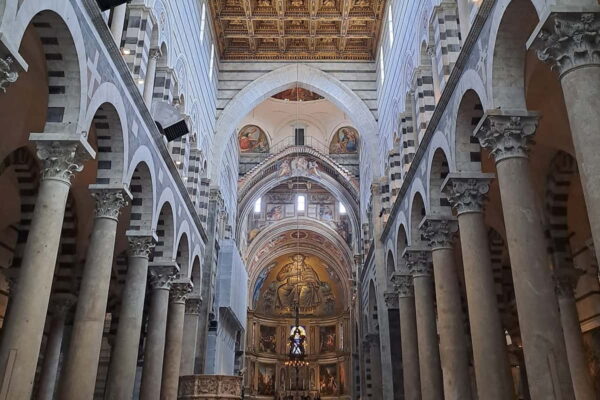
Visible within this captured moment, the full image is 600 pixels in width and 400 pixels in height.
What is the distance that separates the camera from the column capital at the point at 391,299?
18453 millimetres

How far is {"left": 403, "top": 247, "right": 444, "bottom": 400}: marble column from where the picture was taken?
42.3 feet

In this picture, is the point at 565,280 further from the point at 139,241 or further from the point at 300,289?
the point at 300,289

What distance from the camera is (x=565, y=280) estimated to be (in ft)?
42.0

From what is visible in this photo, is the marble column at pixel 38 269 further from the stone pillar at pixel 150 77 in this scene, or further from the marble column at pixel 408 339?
the marble column at pixel 408 339

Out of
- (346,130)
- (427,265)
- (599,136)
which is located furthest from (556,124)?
(346,130)

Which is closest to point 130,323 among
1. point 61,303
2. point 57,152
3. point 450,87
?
point 57,152

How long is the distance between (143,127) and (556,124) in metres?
8.33

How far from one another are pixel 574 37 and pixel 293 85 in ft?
58.1

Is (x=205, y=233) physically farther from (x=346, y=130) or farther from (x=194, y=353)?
(x=346, y=130)

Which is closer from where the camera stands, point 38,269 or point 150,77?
point 38,269

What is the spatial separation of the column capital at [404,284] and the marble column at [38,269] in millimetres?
10134

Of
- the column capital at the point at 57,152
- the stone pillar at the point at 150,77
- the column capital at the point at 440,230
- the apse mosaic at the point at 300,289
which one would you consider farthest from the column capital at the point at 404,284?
the apse mosaic at the point at 300,289

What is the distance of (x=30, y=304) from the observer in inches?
300

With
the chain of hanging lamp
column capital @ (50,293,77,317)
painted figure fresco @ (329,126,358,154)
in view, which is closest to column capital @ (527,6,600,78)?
column capital @ (50,293,77,317)
